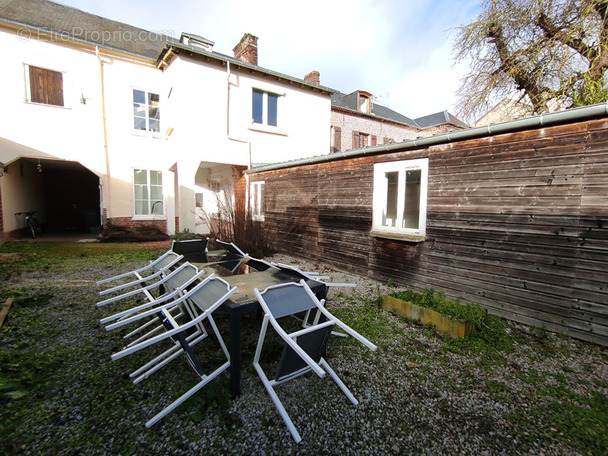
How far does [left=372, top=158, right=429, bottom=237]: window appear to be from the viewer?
16.8 feet

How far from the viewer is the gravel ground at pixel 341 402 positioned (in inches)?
81.0

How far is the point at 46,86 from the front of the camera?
31.6 feet

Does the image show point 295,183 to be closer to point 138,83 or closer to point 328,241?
point 328,241

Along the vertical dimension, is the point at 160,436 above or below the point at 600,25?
below

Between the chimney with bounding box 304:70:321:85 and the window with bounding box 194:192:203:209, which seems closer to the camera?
the window with bounding box 194:192:203:209

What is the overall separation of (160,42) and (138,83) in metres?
4.53

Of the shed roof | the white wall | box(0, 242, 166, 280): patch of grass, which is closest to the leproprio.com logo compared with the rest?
the shed roof

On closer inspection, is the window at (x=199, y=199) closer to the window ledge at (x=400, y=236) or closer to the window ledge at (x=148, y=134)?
the window ledge at (x=148, y=134)

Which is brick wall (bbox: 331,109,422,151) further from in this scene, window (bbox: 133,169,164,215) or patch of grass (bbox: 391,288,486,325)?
patch of grass (bbox: 391,288,486,325)

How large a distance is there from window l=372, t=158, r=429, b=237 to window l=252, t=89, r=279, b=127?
7670 mm

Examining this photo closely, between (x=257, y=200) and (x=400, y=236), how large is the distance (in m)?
6.29

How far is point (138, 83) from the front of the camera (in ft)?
36.4

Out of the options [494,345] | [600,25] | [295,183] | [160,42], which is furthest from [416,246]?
[160,42]

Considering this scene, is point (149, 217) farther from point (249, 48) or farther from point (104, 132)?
point (249, 48)
